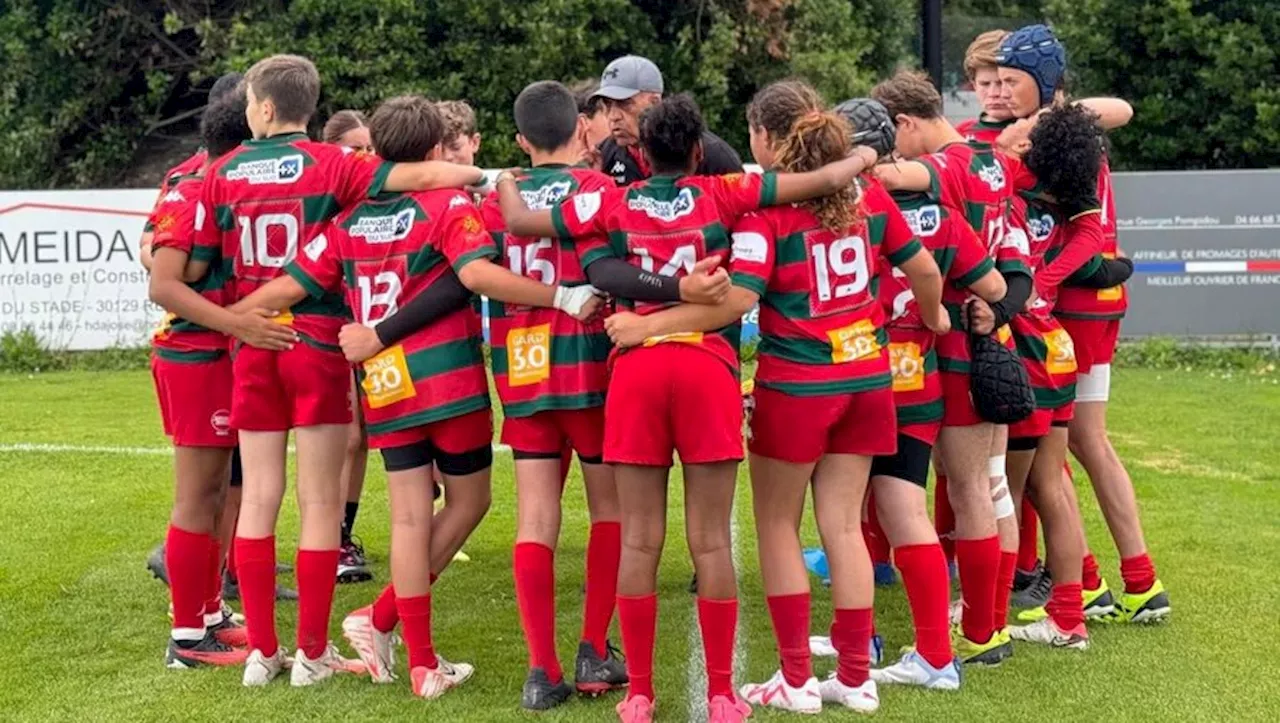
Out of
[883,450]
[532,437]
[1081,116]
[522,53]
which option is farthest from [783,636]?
[522,53]

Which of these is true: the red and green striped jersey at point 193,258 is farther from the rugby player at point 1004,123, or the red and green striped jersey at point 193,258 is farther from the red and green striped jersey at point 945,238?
the rugby player at point 1004,123

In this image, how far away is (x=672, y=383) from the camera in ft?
14.2

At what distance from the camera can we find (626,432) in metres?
4.32

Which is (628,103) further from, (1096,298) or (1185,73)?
(1185,73)

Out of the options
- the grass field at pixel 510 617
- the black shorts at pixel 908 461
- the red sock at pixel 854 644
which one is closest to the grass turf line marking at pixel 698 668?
the grass field at pixel 510 617

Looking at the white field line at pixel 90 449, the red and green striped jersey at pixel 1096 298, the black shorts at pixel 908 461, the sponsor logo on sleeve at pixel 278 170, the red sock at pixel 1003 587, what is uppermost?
the sponsor logo on sleeve at pixel 278 170

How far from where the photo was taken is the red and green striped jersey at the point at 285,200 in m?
4.81

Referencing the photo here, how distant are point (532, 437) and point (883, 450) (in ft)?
3.72

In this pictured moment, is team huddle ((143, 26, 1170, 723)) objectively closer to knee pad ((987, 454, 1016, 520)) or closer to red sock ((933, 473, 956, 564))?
knee pad ((987, 454, 1016, 520))

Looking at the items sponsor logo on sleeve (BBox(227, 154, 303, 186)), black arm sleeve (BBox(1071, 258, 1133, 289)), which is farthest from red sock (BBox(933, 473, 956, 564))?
sponsor logo on sleeve (BBox(227, 154, 303, 186))

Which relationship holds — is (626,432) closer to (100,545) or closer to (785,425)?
(785,425)

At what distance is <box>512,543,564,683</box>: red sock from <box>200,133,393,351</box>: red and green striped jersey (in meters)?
0.98

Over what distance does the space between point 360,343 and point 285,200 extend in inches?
22.5

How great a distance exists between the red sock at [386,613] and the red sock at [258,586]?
0.36 meters
